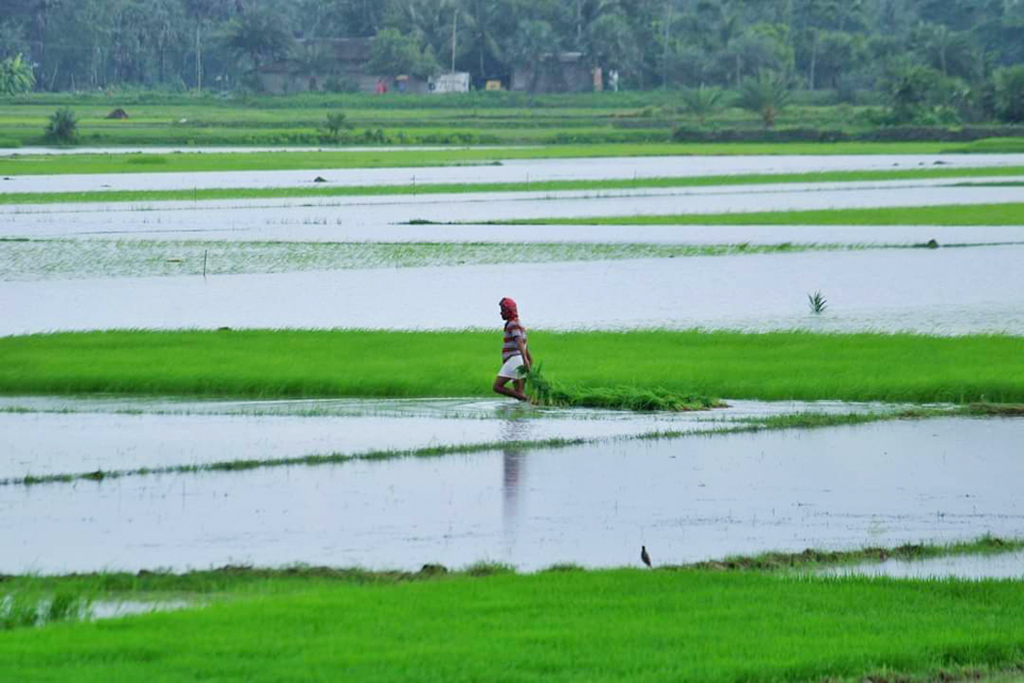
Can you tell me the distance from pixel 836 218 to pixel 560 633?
104 feet

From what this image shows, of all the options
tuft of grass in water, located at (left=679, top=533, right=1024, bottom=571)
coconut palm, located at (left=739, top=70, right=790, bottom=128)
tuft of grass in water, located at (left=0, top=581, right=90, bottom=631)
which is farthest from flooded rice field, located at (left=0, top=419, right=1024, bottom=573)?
coconut palm, located at (left=739, top=70, right=790, bottom=128)

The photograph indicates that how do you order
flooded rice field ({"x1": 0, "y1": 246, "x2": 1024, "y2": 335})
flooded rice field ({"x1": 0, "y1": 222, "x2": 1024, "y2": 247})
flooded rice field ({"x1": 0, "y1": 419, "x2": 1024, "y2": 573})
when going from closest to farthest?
flooded rice field ({"x1": 0, "y1": 419, "x2": 1024, "y2": 573}), flooded rice field ({"x1": 0, "y1": 246, "x2": 1024, "y2": 335}), flooded rice field ({"x1": 0, "y1": 222, "x2": 1024, "y2": 247})

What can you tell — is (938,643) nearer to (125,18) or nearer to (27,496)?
(27,496)

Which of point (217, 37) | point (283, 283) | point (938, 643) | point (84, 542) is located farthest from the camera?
point (217, 37)

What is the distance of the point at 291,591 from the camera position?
9.21 metres

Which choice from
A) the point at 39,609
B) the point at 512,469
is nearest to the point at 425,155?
the point at 512,469

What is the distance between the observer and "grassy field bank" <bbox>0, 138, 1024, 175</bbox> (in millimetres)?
57125

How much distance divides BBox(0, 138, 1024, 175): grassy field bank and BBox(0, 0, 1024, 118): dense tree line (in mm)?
18756

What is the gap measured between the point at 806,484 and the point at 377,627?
5170 millimetres

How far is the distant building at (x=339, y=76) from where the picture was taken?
347ft

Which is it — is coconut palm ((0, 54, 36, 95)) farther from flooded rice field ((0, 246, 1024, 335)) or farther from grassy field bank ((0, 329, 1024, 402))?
grassy field bank ((0, 329, 1024, 402))

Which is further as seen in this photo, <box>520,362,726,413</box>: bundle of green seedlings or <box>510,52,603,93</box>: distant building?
<box>510,52,603,93</box>: distant building

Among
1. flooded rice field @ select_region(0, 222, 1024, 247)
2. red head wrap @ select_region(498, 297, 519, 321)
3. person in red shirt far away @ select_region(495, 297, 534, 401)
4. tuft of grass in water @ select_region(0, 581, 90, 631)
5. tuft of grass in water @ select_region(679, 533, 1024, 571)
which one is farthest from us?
flooded rice field @ select_region(0, 222, 1024, 247)

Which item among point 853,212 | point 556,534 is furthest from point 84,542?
point 853,212
